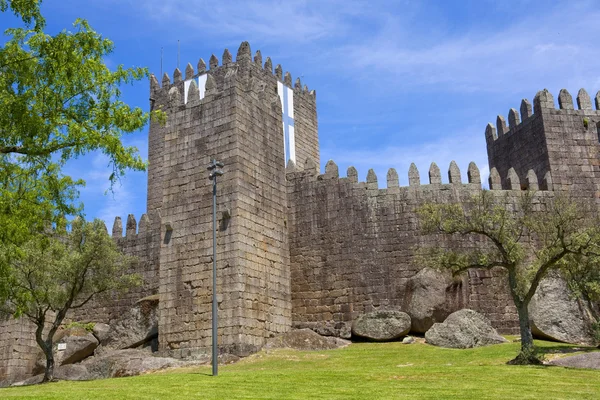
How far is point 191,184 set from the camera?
20484mm

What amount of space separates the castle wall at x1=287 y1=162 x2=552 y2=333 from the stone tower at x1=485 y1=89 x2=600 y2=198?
160 centimetres

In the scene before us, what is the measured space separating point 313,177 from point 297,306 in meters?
4.26

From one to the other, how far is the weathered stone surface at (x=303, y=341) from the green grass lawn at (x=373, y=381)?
5.28ft

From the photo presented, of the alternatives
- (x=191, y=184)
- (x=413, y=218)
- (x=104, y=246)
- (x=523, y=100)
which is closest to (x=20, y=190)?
(x=104, y=246)

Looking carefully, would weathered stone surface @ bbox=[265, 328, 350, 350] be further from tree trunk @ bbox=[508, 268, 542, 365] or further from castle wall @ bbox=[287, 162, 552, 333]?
tree trunk @ bbox=[508, 268, 542, 365]

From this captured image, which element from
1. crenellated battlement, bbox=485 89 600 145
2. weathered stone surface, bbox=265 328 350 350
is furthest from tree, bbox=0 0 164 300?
crenellated battlement, bbox=485 89 600 145

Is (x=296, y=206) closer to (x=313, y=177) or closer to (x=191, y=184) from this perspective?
(x=313, y=177)

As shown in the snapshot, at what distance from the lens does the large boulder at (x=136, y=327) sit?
21.3 meters

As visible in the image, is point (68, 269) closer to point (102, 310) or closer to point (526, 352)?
point (102, 310)

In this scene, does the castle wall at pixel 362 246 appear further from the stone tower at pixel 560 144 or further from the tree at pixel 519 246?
the tree at pixel 519 246

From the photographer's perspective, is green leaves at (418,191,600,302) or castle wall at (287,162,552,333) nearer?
green leaves at (418,191,600,302)

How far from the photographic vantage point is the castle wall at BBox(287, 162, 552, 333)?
20797mm

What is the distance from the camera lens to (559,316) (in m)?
18.8

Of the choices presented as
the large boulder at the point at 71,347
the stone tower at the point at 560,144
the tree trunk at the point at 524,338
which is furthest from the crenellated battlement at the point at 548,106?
the large boulder at the point at 71,347
